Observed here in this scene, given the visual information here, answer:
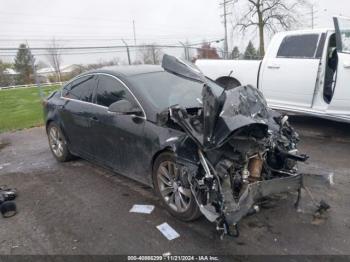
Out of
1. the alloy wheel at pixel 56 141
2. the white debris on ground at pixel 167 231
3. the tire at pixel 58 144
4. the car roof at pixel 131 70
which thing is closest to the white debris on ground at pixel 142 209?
the white debris on ground at pixel 167 231

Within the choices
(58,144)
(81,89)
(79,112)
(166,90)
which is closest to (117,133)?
(166,90)

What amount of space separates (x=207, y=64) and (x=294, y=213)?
17.6 feet

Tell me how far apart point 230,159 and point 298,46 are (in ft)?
15.6

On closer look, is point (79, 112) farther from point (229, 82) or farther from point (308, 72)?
point (308, 72)

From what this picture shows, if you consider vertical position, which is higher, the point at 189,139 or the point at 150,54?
the point at 150,54

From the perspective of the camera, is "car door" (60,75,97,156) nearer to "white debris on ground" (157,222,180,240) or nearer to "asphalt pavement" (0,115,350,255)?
"asphalt pavement" (0,115,350,255)

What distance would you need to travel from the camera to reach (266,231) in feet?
12.0

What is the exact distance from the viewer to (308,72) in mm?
6953

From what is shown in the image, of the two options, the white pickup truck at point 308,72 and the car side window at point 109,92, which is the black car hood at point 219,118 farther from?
the white pickup truck at point 308,72

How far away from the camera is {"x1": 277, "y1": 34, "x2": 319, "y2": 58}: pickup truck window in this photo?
23.2ft

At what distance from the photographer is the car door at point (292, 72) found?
6996mm

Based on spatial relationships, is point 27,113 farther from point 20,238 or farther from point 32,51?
point 20,238

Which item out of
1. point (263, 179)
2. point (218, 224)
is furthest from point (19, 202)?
point (263, 179)

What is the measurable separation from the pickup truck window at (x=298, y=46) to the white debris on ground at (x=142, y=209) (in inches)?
182
